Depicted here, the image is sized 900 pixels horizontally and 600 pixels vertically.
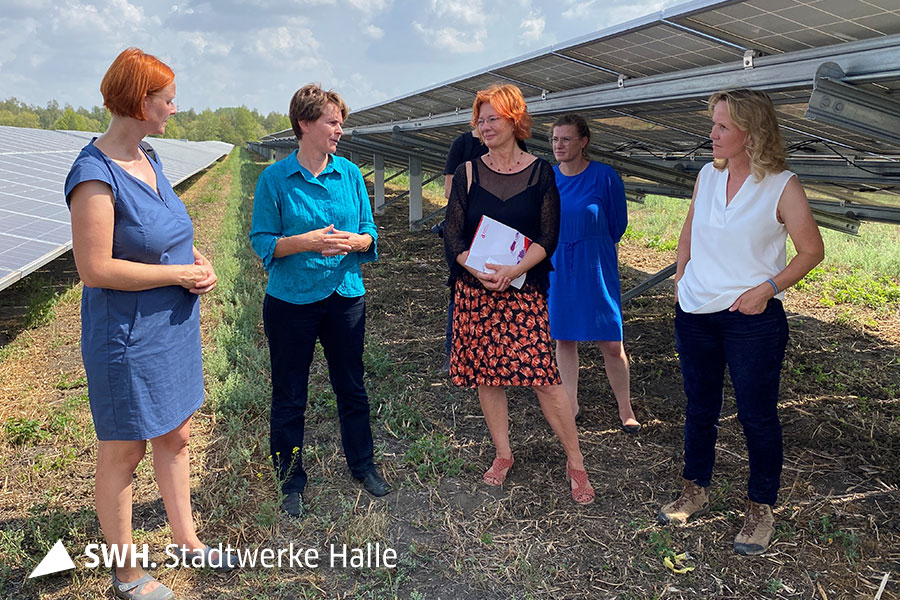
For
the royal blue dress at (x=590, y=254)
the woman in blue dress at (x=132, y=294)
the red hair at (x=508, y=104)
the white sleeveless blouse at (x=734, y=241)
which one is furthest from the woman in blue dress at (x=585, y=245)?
the woman in blue dress at (x=132, y=294)

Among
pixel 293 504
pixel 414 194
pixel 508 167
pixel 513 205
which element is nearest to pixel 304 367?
pixel 293 504

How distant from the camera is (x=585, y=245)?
3754mm

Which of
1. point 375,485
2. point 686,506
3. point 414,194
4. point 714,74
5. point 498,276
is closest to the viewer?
point 498,276

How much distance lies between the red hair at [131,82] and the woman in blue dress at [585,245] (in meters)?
2.12

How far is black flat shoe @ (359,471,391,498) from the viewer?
335cm

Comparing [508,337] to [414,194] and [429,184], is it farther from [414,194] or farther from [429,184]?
[429,184]

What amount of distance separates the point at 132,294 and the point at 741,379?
2374mm

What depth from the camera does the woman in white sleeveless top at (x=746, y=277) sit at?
8.40 feet

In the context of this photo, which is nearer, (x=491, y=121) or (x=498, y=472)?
(x=491, y=121)

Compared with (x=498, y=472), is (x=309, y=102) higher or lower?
higher

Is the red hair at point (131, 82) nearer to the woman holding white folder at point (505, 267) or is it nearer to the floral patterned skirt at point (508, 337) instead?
the woman holding white folder at point (505, 267)

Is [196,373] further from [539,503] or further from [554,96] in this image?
[554,96]

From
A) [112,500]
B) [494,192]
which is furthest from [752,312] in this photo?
[112,500]

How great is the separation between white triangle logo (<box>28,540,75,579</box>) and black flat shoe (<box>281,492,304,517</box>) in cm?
89
